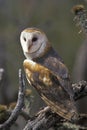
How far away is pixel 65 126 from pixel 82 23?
0.49m

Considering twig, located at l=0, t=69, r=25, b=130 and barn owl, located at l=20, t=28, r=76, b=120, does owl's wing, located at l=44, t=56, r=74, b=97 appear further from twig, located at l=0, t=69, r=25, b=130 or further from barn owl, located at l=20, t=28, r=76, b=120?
twig, located at l=0, t=69, r=25, b=130

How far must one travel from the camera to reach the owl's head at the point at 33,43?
3166 millimetres

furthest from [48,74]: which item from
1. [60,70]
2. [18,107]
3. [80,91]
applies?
[18,107]

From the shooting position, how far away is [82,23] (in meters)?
3.06

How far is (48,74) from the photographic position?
121 inches

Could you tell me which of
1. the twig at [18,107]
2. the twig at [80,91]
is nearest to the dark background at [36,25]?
the twig at [80,91]

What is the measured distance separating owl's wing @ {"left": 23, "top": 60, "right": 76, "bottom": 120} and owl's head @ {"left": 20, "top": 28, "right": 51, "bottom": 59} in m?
0.05

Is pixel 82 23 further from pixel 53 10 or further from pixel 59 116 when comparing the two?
pixel 53 10

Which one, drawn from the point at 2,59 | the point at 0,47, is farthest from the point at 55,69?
the point at 0,47

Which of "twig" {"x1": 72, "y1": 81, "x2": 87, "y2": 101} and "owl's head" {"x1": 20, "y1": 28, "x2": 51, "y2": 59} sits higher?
"owl's head" {"x1": 20, "y1": 28, "x2": 51, "y2": 59}

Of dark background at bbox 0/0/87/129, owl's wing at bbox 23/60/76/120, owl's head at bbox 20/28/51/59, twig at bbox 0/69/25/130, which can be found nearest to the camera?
twig at bbox 0/69/25/130

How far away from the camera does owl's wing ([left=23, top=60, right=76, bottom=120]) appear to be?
295cm

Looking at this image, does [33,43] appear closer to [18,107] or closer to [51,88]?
[51,88]

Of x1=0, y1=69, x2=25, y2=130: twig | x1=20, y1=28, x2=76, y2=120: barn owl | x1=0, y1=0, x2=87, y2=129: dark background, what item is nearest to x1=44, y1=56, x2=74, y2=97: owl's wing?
x1=20, y1=28, x2=76, y2=120: barn owl
